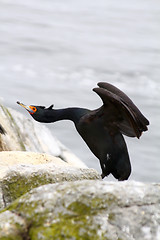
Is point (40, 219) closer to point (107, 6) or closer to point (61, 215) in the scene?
point (61, 215)

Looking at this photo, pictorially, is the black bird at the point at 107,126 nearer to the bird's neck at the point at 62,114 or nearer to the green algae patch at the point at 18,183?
the bird's neck at the point at 62,114

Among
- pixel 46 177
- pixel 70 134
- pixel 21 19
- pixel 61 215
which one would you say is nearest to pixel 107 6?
pixel 21 19

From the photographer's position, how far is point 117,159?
600 cm

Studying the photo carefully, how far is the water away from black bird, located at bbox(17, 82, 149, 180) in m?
4.61

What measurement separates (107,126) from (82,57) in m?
11.5

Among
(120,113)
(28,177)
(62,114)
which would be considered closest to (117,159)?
(120,113)

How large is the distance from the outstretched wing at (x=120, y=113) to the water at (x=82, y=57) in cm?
473

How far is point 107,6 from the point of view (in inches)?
888

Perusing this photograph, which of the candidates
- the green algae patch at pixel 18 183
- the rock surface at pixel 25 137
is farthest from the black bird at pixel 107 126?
the rock surface at pixel 25 137

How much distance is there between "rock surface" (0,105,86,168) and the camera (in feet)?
27.0

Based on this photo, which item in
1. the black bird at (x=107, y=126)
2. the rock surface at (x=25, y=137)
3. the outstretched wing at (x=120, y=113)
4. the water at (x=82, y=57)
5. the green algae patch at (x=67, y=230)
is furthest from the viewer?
the water at (x=82, y=57)

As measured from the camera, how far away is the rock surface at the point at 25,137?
324 inches

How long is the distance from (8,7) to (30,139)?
13.5m

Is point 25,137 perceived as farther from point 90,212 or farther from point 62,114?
point 90,212
